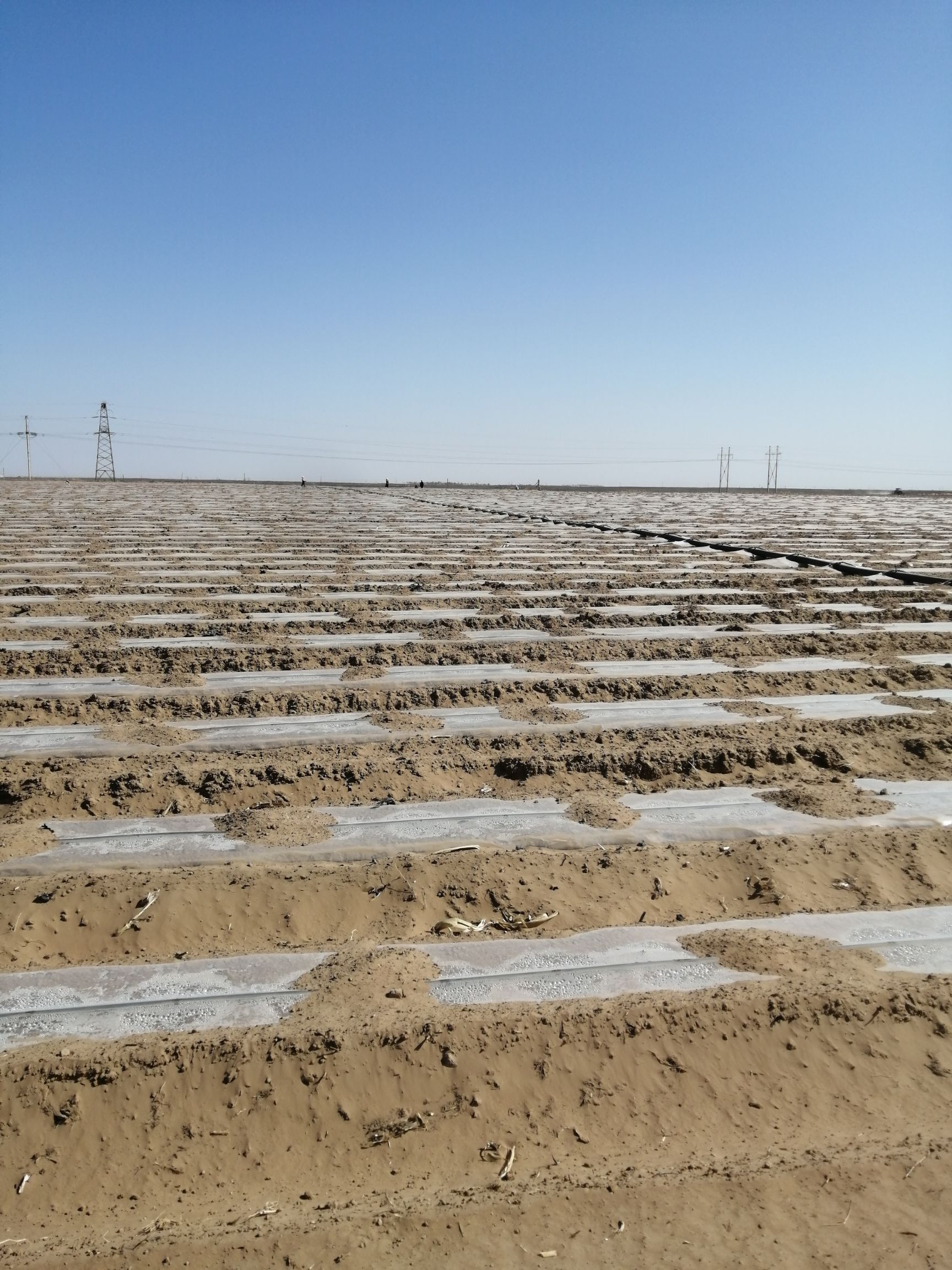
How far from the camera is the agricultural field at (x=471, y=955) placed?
4.61 ft

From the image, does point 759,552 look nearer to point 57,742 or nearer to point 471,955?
point 57,742

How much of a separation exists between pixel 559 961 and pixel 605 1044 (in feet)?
0.74

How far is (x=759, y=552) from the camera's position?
761 cm

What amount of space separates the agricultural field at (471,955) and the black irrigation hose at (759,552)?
7.92 feet

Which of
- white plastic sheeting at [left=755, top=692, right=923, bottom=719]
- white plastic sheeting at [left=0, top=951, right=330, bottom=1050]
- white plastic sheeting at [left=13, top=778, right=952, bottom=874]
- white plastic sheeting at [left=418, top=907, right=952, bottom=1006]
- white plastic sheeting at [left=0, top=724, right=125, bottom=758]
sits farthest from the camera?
white plastic sheeting at [left=755, top=692, right=923, bottom=719]

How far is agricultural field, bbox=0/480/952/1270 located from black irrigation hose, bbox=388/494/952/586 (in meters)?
2.41

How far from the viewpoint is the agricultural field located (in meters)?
1.40

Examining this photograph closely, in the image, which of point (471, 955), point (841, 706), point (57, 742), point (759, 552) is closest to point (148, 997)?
point (471, 955)

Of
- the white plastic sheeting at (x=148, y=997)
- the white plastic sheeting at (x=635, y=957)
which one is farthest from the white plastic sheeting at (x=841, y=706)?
the white plastic sheeting at (x=148, y=997)

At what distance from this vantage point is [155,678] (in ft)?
11.5

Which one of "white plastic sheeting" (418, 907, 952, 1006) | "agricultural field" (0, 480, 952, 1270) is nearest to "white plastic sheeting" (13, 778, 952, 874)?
"agricultural field" (0, 480, 952, 1270)

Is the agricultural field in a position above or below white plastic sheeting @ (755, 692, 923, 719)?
below

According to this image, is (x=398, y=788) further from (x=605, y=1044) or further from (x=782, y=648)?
(x=782, y=648)

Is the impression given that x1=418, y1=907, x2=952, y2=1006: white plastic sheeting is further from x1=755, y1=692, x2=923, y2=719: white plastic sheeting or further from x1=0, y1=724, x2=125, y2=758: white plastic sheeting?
x1=0, y1=724, x2=125, y2=758: white plastic sheeting
